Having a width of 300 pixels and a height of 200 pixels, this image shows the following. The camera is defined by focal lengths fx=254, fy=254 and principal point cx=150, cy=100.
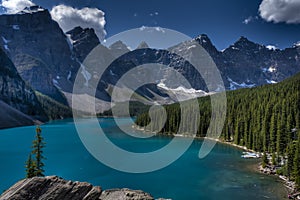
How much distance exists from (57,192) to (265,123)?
74112 millimetres

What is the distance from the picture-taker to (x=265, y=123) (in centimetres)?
7450

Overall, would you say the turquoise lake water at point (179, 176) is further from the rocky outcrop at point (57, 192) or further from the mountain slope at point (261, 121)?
the rocky outcrop at point (57, 192)

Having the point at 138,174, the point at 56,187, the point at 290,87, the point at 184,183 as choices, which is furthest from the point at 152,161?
the point at 290,87

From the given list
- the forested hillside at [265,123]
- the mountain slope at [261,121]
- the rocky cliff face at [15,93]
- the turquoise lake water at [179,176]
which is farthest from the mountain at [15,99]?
the mountain slope at [261,121]

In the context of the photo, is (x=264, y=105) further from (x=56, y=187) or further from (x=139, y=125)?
(x=56, y=187)

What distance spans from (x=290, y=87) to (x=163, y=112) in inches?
2223

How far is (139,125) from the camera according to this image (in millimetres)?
132125

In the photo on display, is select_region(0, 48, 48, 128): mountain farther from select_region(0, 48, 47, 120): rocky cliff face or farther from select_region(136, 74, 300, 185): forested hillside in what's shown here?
select_region(136, 74, 300, 185): forested hillside

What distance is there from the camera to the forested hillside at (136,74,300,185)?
205 feet

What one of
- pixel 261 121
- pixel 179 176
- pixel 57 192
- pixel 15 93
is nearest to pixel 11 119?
pixel 15 93

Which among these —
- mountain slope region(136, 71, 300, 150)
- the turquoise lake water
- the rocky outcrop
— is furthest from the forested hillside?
the rocky outcrop

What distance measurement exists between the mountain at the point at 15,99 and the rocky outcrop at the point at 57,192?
135 meters

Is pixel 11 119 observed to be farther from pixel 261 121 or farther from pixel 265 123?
pixel 265 123

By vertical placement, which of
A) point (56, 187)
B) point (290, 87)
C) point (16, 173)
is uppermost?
point (290, 87)
